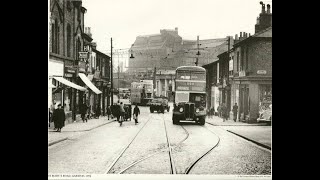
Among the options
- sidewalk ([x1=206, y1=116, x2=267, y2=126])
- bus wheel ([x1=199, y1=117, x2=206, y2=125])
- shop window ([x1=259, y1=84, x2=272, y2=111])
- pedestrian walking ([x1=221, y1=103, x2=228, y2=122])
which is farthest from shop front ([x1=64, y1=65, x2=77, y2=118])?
shop window ([x1=259, y1=84, x2=272, y2=111])

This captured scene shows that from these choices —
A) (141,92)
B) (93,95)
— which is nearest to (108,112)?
(93,95)

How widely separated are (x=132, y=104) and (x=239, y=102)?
183 centimetres

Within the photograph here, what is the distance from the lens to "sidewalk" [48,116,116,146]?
5.65 meters

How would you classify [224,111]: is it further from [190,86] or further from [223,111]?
[190,86]

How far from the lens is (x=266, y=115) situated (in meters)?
5.81

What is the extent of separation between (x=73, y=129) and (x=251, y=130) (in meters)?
2.90

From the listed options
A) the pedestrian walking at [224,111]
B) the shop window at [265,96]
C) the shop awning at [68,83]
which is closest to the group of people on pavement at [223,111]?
the pedestrian walking at [224,111]

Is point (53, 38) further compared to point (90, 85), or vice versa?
point (90, 85)

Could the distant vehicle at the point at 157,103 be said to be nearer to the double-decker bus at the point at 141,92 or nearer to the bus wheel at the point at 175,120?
the double-decker bus at the point at 141,92

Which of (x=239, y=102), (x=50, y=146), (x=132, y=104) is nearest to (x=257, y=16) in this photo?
(x=239, y=102)

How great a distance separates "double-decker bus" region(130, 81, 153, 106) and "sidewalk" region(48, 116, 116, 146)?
1.75ft

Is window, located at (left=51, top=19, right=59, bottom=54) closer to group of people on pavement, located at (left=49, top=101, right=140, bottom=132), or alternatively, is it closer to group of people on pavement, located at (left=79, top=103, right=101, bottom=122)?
group of people on pavement, located at (left=49, top=101, right=140, bottom=132)

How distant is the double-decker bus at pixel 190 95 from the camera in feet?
21.2
